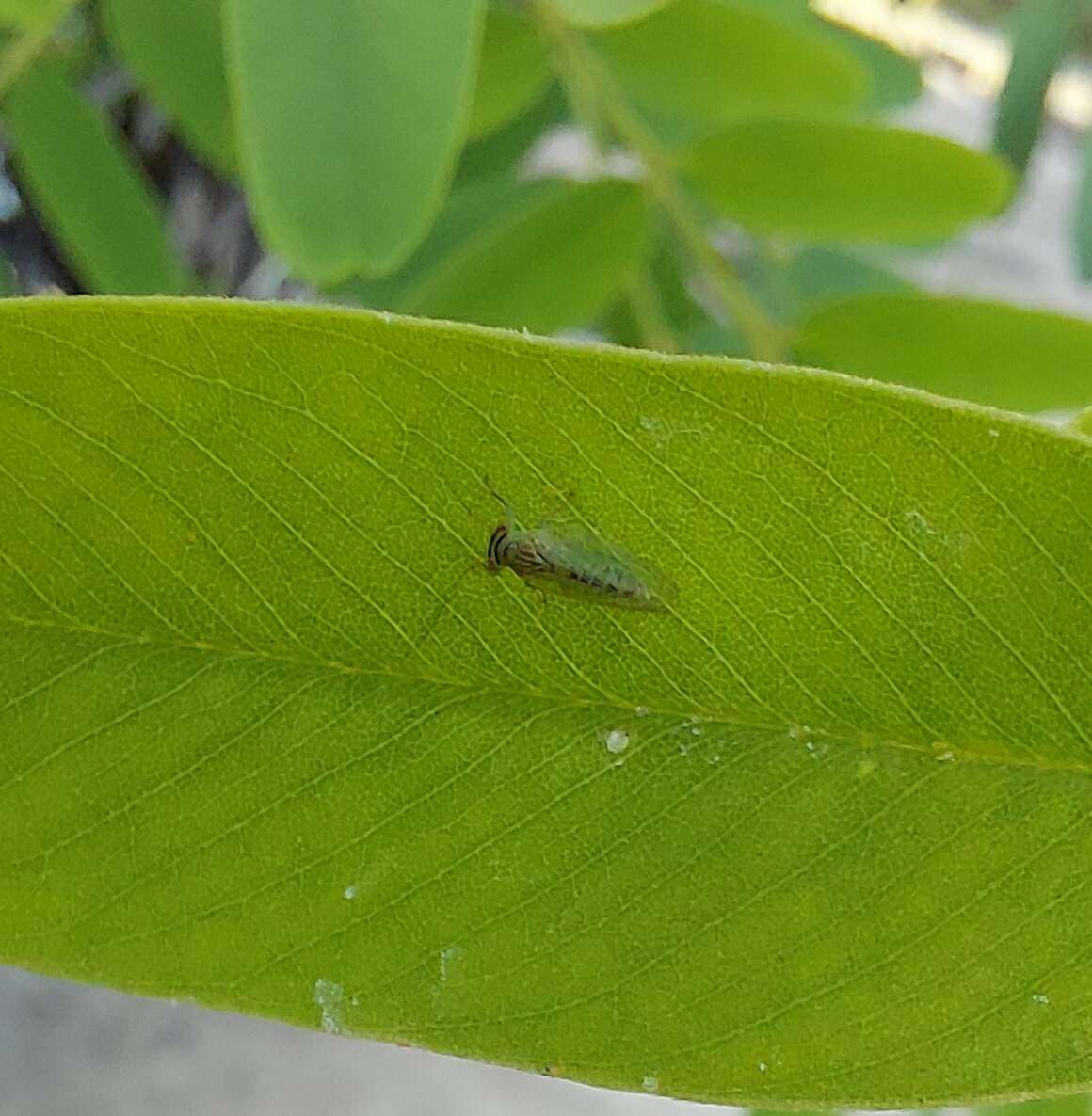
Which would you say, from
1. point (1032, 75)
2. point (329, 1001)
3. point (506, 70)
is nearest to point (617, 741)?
point (329, 1001)

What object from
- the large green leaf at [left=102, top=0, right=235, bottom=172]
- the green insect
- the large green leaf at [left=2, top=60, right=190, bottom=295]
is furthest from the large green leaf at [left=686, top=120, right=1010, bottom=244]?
the green insect

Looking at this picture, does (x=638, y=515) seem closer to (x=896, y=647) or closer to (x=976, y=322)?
(x=896, y=647)

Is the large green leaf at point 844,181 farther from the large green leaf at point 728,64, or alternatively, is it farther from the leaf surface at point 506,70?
the leaf surface at point 506,70

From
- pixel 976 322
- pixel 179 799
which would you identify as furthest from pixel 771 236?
pixel 179 799

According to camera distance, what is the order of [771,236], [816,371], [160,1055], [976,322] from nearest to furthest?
[816,371] < [976,322] < [771,236] < [160,1055]

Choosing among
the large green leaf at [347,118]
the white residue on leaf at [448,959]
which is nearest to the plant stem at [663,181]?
the large green leaf at [347,118]

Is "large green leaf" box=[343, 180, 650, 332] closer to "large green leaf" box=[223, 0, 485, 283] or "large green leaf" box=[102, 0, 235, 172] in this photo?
"large green leaf" box=[223, 0, 485, 283]
